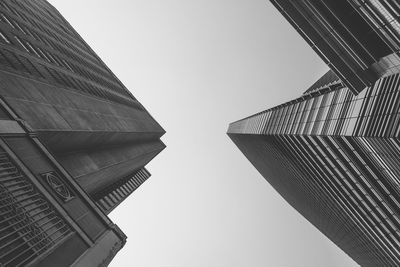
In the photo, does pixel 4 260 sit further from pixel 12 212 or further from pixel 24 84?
pixel 24 84

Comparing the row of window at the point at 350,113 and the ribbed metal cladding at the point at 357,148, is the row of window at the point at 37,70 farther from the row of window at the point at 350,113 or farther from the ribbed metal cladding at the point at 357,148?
the ribbed metal cladding at the point at 357,148

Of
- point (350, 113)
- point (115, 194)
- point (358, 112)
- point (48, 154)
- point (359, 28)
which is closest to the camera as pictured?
point (48, 154)

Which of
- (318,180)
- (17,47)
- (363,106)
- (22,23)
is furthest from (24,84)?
(318,180)

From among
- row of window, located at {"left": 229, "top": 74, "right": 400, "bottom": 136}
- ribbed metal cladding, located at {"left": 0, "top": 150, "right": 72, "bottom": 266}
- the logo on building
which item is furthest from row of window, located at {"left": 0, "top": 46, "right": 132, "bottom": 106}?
row of window, located at {"left": 229, "top": 74, "right": 400, "bottom": 136}

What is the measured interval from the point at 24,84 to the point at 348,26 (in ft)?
98.0

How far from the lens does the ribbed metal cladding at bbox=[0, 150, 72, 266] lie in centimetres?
1498

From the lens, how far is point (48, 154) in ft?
73.6

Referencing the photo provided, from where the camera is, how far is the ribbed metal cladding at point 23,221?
15.0 meters

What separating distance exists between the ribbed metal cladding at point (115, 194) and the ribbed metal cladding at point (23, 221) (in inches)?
1555

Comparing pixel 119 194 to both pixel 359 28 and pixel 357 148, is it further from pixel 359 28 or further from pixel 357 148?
pixel 359 28

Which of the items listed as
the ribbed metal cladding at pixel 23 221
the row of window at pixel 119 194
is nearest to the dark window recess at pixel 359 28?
the ribbed metal cladding at pixel 23 221

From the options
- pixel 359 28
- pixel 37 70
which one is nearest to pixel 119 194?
pixel 37 70

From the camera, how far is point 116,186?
9025 centimetres

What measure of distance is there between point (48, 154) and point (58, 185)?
1.97 m
